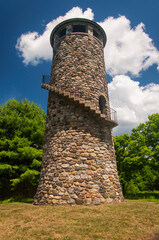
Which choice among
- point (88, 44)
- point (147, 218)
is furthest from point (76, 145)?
point (88, 44)

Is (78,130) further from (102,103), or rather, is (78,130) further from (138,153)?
(138,153)

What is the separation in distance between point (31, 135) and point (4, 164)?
10.5ft

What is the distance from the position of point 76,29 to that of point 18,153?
10993 mm

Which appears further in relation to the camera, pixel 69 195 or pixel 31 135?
pixel 31 135

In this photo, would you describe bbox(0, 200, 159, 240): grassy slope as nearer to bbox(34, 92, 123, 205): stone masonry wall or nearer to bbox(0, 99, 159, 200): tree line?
bbox(34, 92, 123, 205): stone masonry wall

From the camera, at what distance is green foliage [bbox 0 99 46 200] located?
12102mm

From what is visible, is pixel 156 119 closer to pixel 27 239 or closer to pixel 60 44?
pixel 60 44

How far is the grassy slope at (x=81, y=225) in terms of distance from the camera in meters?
3.62

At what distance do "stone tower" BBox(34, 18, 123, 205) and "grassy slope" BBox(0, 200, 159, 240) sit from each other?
1.57 meters

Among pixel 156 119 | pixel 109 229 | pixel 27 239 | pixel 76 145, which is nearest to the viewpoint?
pixel 27 239

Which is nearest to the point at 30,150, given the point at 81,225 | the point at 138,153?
the point at 81,225

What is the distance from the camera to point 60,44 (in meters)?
11.2

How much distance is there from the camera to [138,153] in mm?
16234

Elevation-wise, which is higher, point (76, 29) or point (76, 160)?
point (76, 29)
